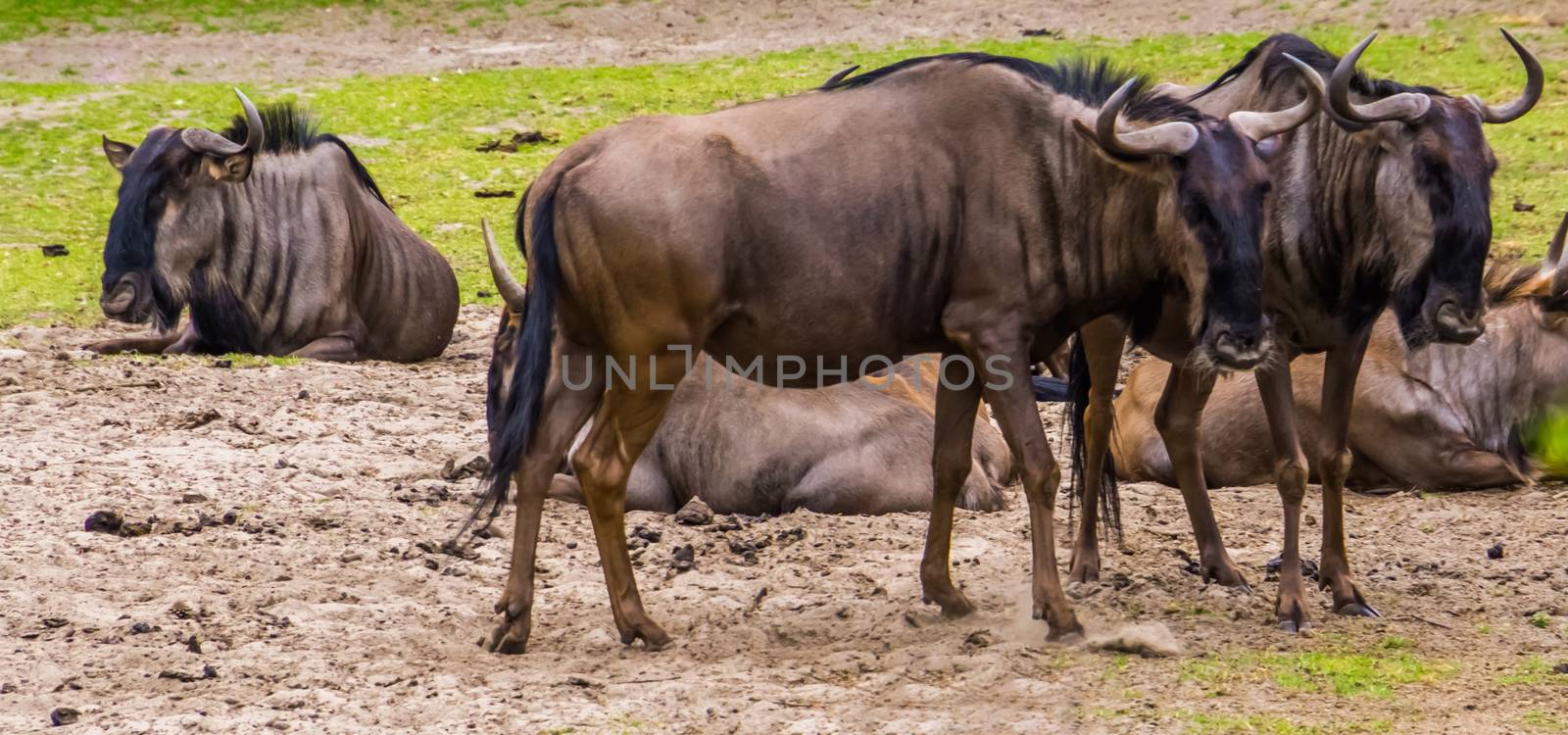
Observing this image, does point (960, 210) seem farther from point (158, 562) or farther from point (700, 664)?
point (158, 562)

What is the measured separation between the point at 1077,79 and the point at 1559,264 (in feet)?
11.0

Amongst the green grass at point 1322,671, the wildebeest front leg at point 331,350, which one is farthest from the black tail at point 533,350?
the wildebeest front leg at point 331,350

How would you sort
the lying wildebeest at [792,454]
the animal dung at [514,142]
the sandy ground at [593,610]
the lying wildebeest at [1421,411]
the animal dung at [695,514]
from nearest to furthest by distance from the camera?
1. the sandy ground at [593,610]
2. the animal dung at [695,514]
3. the lying wildebeest at [792,454]
4. the lying wildebeest at [1421,411]
5. the animal dung at [514,142]

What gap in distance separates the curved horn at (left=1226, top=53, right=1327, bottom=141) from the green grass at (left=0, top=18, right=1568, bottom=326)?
5946 millimetres

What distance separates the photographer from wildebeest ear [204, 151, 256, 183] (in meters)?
10.0

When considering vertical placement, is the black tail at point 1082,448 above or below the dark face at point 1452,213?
below

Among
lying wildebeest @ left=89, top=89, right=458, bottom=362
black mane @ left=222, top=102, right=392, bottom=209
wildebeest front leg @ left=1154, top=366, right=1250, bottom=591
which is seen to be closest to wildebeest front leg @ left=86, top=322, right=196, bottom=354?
lying wildebeest @ left=89, top=89, right=458, bottom=362

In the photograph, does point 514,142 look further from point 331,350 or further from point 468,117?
point 331,350

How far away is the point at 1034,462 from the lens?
5281 mm

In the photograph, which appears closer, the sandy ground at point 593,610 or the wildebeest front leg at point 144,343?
the sandy ground at point 593,610

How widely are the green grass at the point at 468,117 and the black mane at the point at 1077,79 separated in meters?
6.06

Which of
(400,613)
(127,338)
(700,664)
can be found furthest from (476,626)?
(127,338)

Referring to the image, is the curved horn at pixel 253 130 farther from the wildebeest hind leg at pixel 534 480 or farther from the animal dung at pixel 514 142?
the wildebeest hind leg at pixel 534 480

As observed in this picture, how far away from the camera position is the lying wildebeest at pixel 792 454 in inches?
272
